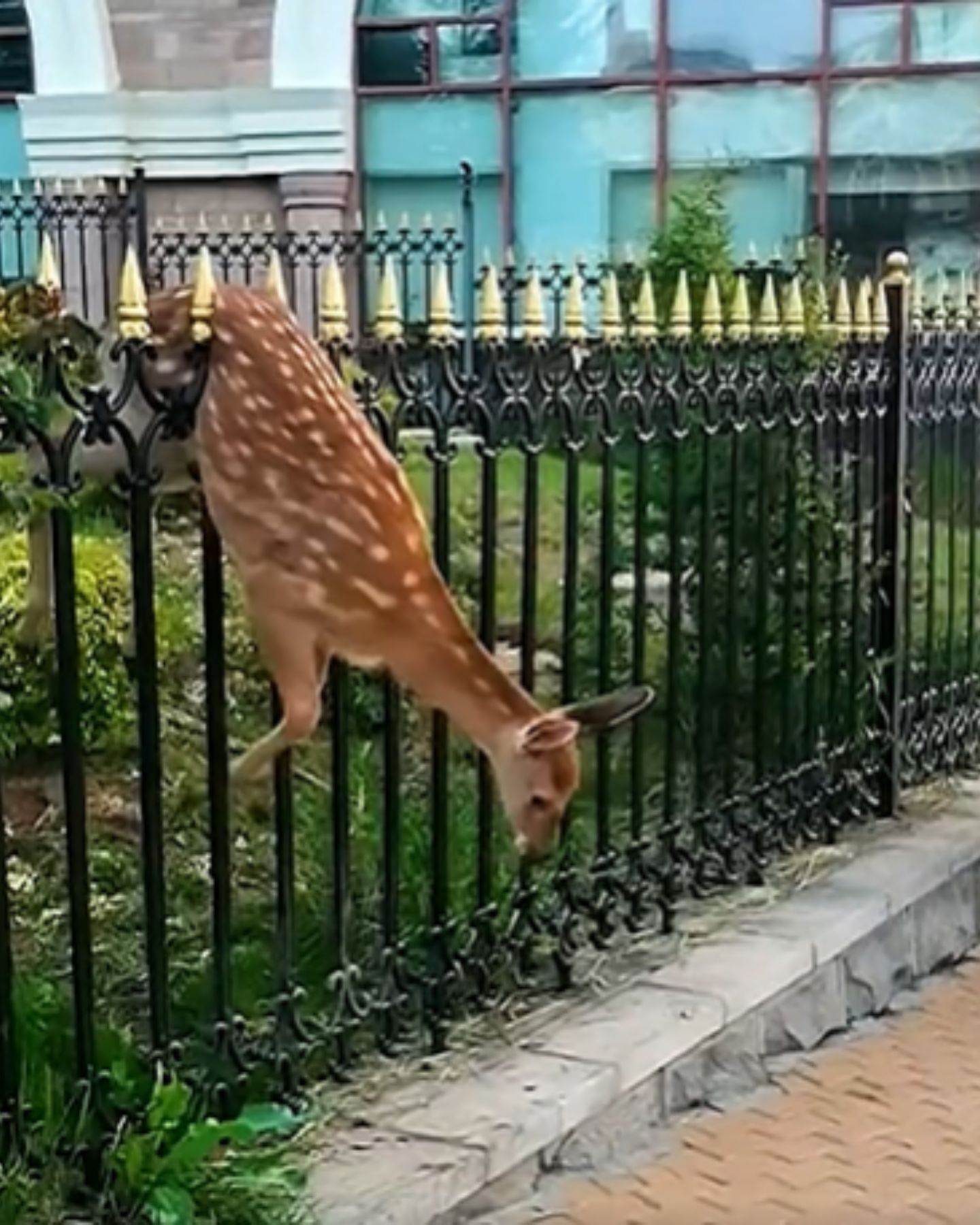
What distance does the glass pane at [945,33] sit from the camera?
1530 cm

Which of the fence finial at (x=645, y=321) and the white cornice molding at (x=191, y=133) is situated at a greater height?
the white cornice molding at (x=191, y=133)

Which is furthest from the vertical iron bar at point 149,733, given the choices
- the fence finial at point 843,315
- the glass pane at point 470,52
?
the glass pane at point 470,52

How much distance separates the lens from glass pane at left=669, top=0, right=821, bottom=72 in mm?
15711

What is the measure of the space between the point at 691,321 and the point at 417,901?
5.44 ft

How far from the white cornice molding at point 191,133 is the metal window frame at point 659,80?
0.36m

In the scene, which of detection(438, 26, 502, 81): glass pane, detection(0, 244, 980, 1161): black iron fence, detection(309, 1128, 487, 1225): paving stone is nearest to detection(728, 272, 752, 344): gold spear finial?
detection(0, 244, 980, 1161): black iron fence

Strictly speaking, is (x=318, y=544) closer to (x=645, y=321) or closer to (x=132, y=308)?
(x=132, y=308)

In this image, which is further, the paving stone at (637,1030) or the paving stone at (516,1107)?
the paving stone at (637,1030)

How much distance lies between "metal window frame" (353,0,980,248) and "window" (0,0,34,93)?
2.96 m

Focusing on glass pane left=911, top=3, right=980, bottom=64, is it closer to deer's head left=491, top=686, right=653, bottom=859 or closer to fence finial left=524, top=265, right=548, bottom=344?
fence finial left=524, top=265, right=548, bottom=344

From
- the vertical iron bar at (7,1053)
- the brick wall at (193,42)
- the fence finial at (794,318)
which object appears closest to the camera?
the vertical iron bar at (7,1053)

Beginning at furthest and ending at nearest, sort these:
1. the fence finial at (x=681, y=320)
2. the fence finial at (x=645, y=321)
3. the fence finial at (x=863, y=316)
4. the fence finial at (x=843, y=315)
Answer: the fence finial at (x=863, y=316) < the fence finial at (x=843, y=315) < the fence finial at (x=681, y=320) < the fence finial at (x=645, y=321)

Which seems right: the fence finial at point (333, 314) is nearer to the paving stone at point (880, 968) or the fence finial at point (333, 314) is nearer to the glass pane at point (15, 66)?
the paving stone at point (880, 968)

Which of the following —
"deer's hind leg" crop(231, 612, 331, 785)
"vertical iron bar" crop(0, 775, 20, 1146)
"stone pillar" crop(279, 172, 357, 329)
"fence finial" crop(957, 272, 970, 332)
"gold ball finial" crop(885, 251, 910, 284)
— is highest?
"stone pillar" crop(279, 172, 357, 329)
